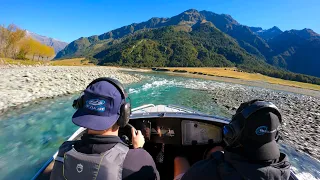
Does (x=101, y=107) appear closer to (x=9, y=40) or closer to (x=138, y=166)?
(x=138, y=166)

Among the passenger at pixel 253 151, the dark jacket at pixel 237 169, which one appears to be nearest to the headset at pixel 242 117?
the passenger at pixel 253 151

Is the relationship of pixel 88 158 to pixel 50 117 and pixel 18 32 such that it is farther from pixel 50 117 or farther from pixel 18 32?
pixel 18 32

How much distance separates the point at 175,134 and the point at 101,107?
3.54 m

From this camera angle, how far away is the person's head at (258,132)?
196 centimetres

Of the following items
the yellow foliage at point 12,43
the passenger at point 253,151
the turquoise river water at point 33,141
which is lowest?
the turquoise river water at point 33,141

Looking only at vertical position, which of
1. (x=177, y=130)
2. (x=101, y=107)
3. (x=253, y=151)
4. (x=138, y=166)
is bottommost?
(x=177, y=130)

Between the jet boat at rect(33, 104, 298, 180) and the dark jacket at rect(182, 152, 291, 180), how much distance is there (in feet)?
9.92

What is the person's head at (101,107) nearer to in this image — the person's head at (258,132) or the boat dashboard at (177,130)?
the person's head at (258,132)

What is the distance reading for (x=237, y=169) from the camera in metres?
1.94

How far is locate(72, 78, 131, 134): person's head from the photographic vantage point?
2296 millimetres

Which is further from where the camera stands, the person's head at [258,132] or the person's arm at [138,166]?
the person's arm at [138,166]

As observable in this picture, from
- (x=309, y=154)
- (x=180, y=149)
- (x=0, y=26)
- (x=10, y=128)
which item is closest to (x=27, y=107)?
(x=10, y=128)

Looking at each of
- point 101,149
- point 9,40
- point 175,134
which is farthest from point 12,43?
point 101,149

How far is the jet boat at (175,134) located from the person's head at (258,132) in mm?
3057
